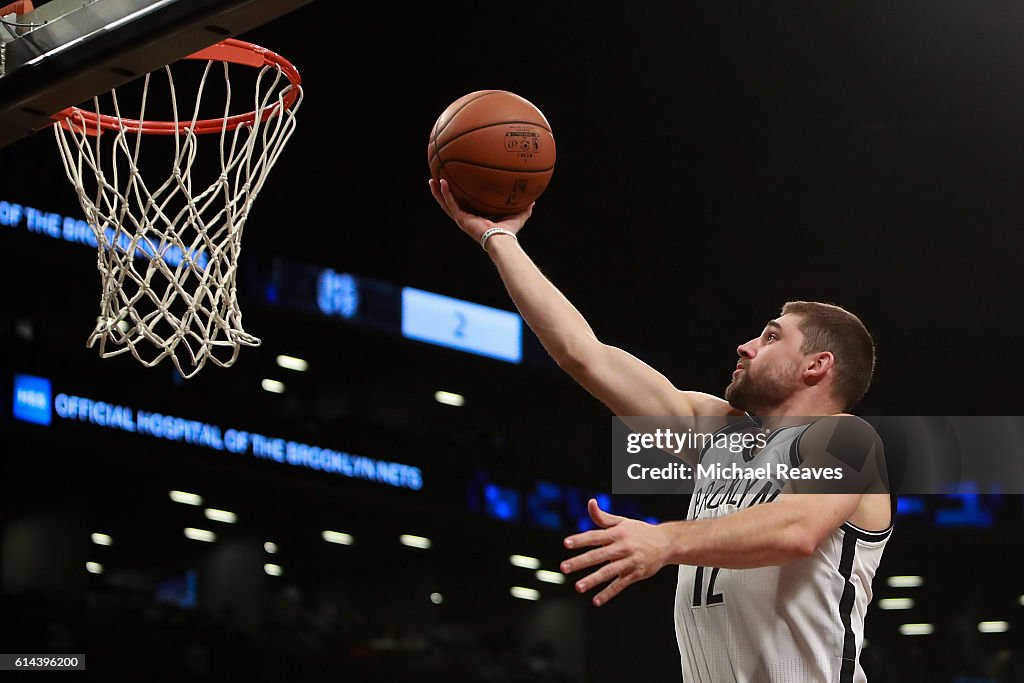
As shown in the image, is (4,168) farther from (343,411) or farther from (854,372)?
(854,372)

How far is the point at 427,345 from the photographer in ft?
24.2

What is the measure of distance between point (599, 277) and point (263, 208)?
6.35ft

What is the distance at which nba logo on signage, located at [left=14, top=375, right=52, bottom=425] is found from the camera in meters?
6.52

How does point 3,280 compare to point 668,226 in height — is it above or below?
below

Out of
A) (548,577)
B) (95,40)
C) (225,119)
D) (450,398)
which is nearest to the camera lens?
(95,40)

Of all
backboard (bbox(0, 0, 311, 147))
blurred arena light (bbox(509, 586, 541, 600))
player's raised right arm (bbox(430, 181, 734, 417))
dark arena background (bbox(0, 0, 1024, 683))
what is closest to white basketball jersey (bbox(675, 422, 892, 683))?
player's raised right arm (bbox(430, 181, 734, 417))

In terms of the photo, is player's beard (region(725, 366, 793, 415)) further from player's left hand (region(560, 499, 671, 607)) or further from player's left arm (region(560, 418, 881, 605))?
player's left hand (region(560, 499, 671, 607))

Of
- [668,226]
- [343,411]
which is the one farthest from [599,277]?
[343,411]

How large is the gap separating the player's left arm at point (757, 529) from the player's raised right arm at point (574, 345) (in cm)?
42

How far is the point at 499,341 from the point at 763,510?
517cm

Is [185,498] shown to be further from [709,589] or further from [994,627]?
[709,589]

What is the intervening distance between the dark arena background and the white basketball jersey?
14.9 ft

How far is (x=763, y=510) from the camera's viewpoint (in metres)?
2.31

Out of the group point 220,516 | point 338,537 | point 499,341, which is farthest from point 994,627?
point 220,516
